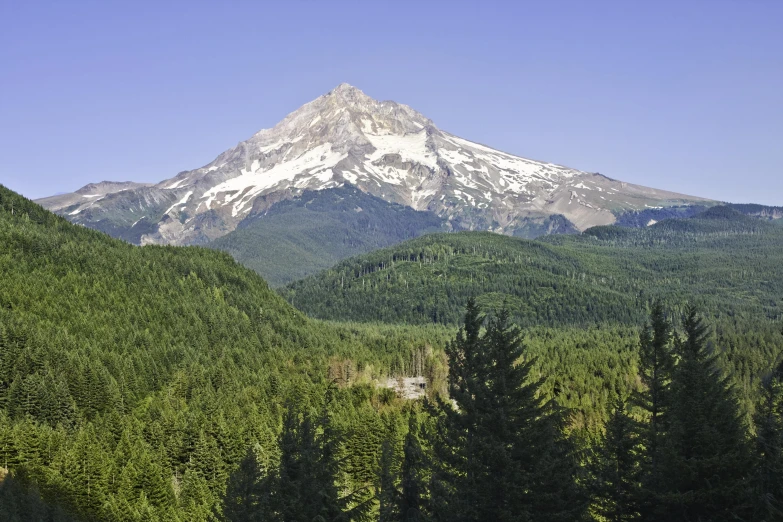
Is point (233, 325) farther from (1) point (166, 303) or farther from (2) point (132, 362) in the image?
(2) point (132, 362)

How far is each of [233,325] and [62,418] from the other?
7196 centimetres

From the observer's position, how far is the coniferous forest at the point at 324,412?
3189cm

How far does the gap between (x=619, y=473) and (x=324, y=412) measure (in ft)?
59.7

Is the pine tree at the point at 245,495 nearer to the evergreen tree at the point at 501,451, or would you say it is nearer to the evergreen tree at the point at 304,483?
the evergreen tree at the point at 304,483

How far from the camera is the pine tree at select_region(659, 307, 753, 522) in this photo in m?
31.2

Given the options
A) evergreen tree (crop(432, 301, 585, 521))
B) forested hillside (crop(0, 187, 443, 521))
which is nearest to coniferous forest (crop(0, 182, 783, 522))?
evergreen tree (crop(432, 301, 585, 521))

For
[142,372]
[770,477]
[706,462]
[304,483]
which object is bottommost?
[142,372]

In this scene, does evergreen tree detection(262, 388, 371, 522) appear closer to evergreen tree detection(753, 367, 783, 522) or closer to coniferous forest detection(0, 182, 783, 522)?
coniferous forest detection(0, 182, 783, 522)

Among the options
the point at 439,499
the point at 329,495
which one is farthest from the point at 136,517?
the point at 439,499

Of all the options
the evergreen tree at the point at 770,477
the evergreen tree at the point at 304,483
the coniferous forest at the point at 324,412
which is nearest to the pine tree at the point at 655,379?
the coniferous forest at the point at 324,412

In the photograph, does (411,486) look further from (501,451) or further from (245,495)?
(501,451)

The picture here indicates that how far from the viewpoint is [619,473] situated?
37.0 meters

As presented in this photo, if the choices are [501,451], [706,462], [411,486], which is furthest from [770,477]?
[411,486]

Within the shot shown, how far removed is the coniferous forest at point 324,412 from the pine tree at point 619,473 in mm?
127
